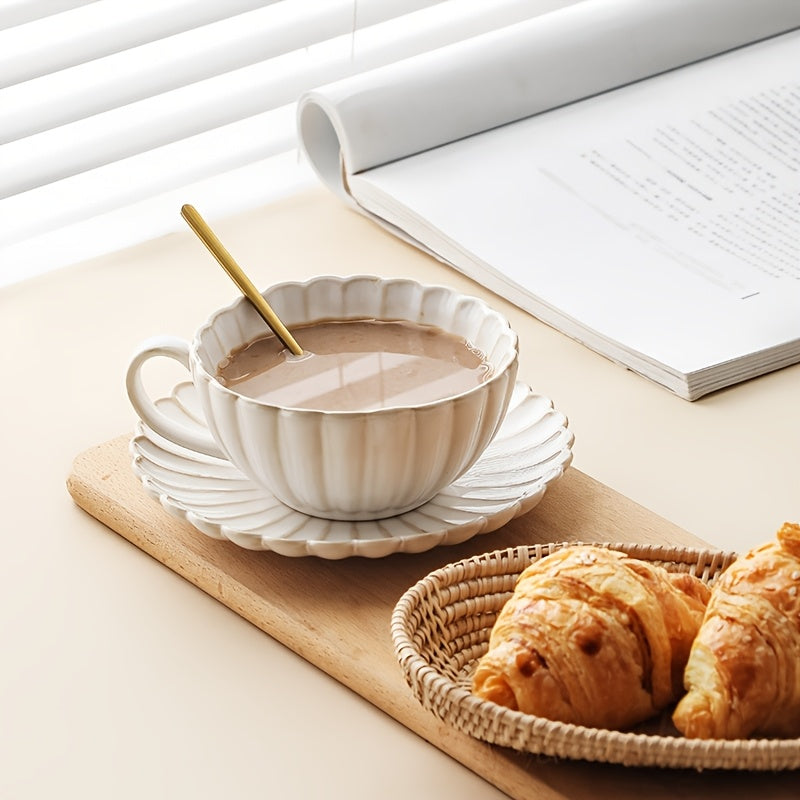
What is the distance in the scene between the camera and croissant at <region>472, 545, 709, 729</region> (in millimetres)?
528

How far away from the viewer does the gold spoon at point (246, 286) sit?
739 millimetres

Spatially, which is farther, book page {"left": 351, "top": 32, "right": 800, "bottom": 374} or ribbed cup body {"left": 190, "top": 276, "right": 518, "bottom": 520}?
book page {"left": 351, "top": 32, "right": 800, "bottom": 374}

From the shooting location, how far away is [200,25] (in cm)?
122

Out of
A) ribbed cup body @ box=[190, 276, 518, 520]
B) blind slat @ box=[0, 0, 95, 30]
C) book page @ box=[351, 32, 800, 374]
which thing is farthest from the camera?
blind slat @ box=[0, 0, 95, 30]

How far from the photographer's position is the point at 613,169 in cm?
114

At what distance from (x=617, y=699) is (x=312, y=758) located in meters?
0.14

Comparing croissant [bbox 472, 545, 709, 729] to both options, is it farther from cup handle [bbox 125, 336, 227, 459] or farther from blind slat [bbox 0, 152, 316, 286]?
blind slat [bbox 0, 152, 316, 286]

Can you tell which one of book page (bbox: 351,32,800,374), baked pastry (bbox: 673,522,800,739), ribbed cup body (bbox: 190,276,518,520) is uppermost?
ribbed cup body (bbox: 190,276,518,520)

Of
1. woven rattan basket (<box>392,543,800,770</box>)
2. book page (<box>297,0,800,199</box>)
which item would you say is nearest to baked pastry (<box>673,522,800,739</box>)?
woven rattan basket (<box>392,543,800,770</box>)

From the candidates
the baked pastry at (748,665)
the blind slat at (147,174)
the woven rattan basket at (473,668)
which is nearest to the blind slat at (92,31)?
the blind slat at (147,174)

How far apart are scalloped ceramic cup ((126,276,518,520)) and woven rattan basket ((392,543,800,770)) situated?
0.23 feet

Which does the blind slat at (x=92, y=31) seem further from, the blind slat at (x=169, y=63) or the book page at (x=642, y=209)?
the book page at (x=642, y=209)

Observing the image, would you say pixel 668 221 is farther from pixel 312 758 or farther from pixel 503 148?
pixel 312 758

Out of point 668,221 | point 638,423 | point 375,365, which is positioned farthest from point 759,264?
point 375,365
